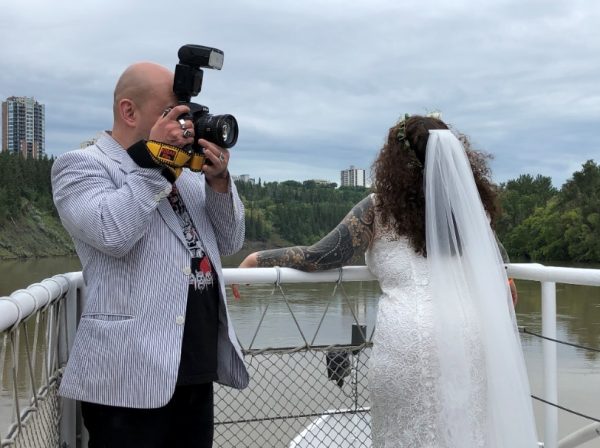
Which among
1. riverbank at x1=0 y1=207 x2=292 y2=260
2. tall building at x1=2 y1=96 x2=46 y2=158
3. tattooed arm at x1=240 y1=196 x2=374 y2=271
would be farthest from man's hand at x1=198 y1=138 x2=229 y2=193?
tall building at x1=2 y1=96 x2=46 y2=158

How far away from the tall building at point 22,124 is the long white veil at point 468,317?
290ft

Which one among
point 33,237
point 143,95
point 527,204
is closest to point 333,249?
point 143,95

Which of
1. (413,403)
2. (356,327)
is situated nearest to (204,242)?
(413,403)

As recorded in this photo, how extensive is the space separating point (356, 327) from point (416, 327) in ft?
2.03

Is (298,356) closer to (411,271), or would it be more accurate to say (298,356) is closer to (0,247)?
(411,271)

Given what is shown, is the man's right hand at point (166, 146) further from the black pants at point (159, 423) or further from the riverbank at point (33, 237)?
the riverbank at point (33, 237)

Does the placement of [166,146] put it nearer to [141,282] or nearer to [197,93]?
[197,93]

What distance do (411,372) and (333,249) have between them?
0.46m

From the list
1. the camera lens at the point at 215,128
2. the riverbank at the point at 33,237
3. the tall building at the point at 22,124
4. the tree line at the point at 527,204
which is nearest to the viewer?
the camera lens at the point at 215,128

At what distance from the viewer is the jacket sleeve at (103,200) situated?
4.64 ft

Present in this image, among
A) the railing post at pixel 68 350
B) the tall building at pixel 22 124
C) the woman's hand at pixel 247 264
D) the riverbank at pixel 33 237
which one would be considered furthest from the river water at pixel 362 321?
the tall building at pixel 22 124

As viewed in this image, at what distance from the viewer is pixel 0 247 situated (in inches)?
2317

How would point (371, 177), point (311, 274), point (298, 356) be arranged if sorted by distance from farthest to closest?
1. point (298, 356)
2. point (311, 274)
3. point (371, 177)

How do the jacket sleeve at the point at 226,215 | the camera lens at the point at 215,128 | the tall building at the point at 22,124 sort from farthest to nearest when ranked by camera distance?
the tall building at the point at 22,124 < the jacket sleeve at the point at 226,215 < the camera lens at the point at 215,128
